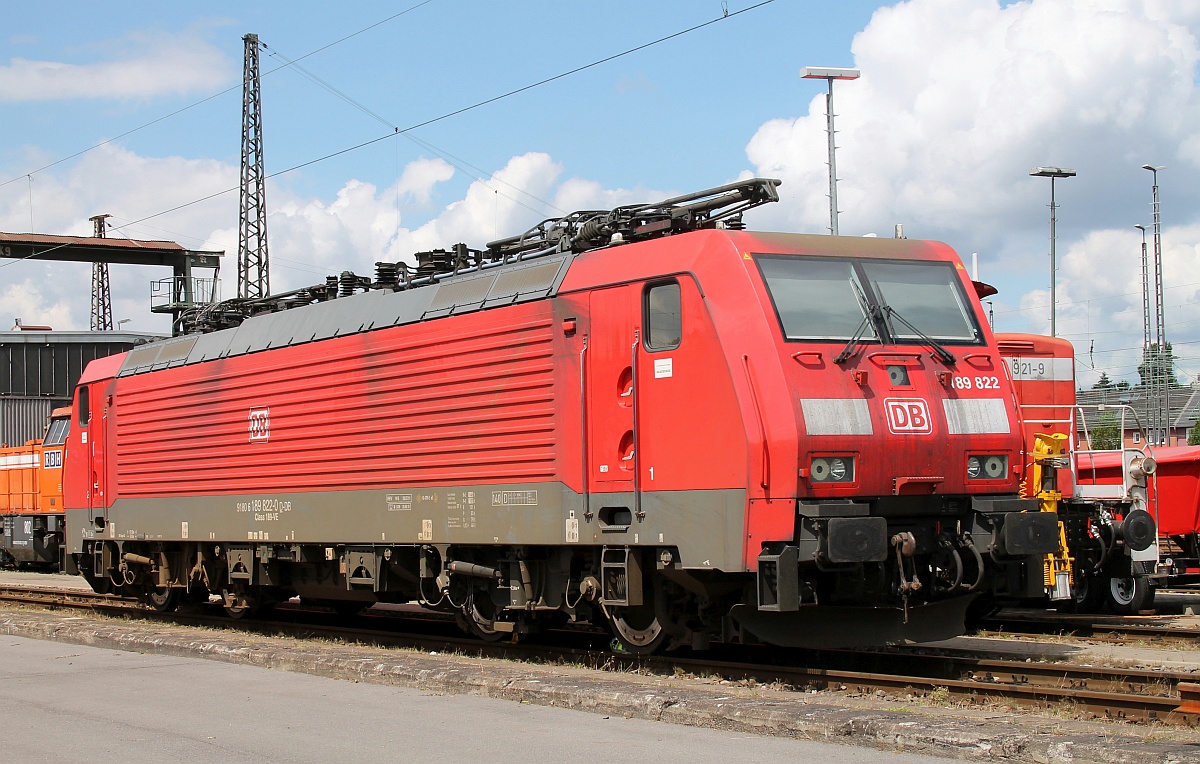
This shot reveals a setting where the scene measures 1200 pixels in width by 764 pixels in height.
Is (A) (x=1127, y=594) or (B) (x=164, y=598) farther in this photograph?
(B) (x=164, y=598)

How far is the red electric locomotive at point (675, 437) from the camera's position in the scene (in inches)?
391

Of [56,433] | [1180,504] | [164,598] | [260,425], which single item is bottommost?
[164,598]

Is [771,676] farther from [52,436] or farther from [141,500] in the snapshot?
[52,436]

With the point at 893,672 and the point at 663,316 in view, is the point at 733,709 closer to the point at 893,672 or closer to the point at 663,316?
the point at 893,672

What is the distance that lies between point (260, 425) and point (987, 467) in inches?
349

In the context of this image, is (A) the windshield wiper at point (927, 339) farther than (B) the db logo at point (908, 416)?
Yes

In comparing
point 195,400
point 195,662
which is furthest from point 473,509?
point 195,400

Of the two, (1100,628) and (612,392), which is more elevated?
(612,392)

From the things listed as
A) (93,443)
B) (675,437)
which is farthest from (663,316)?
(93,443)

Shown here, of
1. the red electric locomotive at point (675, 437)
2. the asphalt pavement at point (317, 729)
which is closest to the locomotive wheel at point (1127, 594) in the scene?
the red electric locomotive at point (675, 437)

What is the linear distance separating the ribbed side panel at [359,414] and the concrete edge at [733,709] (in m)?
1.94

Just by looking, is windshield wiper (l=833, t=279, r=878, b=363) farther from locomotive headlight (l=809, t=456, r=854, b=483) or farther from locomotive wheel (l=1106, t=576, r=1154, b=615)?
locomotive wheel (l=1106, t=576, r=1154, b=615)

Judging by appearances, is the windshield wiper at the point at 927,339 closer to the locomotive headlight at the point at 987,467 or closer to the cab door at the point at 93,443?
the locomotive headlight at the point at 987,467

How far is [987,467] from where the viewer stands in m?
10.6
